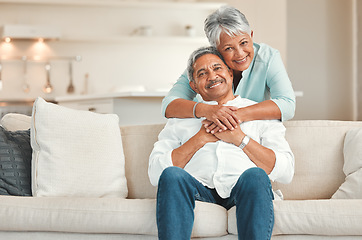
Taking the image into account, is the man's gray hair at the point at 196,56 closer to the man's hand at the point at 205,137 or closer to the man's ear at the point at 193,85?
the man's ear at the point at 193,85

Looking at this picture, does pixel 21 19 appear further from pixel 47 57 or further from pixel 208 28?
pixel 208 28

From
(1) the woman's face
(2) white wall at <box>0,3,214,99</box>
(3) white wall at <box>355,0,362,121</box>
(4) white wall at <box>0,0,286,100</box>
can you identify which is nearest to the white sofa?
(1) the woman's face

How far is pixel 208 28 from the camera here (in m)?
2.37

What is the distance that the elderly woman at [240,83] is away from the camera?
7.03 feet

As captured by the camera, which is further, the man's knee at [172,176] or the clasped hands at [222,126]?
the clasped hands at [222,126]

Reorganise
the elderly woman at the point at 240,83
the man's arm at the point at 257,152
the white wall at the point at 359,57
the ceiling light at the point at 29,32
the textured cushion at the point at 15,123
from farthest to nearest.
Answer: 1. the ceiling light at the point at 29,32
2. the white wall at the point at 359,57
3. the textured cushion at the point at 15,123
4. the elderly woman at the point at 240,83
5. the man's arm at the point at 257,152

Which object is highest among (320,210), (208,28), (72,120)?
(208,28)

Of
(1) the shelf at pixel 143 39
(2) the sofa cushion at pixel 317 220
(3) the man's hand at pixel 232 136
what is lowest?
(2) the sofa cushion at pixel 317 220

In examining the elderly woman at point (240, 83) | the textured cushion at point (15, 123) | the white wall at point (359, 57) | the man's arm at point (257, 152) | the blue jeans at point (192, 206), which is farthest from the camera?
the white wall at point (359, 57)

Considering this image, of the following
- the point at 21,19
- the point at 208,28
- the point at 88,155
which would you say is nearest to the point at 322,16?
the point at 21,19

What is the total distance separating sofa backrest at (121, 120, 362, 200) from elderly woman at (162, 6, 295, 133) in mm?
244

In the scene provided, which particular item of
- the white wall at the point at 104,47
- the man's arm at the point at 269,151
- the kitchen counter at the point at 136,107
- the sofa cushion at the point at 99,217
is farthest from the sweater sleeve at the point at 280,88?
the white wall at the point at 104,47

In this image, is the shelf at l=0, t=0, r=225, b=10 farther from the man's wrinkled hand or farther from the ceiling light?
the man's wrinkled hand

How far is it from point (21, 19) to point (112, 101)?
2651mm
